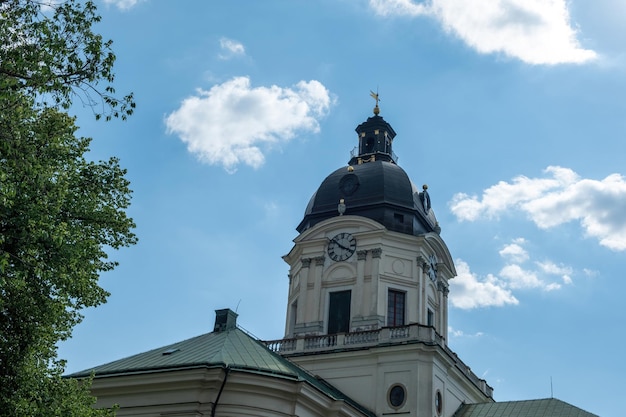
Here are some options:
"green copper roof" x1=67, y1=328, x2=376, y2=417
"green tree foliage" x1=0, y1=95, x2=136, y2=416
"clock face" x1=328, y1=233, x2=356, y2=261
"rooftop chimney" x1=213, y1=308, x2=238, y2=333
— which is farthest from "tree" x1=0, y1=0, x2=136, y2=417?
"clock face" x1=328, y1=233, x2=356, y2=261

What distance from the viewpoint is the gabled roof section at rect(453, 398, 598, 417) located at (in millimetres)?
36875

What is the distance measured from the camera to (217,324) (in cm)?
3591

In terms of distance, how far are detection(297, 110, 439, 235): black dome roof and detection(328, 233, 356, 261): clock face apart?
61.4 inches

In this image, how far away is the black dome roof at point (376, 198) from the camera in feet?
136

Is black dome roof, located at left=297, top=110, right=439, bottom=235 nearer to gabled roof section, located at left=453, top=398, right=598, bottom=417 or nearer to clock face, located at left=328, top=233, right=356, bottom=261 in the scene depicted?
clock face, located at left=328, top=233, right=356, bottom=261

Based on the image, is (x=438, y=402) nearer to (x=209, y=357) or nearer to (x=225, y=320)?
(x=225, y=320)

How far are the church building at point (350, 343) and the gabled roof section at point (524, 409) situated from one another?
87 millimetres

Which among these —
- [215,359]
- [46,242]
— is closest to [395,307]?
[215,359]

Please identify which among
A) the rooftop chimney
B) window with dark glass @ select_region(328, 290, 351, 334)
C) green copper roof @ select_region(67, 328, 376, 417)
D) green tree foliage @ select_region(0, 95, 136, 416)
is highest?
window with dark glass @ select_region(328, 290, 351, 334)

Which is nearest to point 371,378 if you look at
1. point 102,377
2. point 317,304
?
point 317,304

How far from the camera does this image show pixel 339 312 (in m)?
39.9

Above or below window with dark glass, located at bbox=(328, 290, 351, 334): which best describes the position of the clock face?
above

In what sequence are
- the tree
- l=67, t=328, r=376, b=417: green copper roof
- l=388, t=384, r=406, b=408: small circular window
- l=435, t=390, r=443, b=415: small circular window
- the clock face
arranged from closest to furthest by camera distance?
the tree → l=67, t=328, r=376, b=417: green copper roof → l=388, t=384, r=406, b=408: small circular window → l=435, t=390, r=443, b=415: small circular window → the clock face

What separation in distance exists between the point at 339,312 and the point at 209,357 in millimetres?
11086
